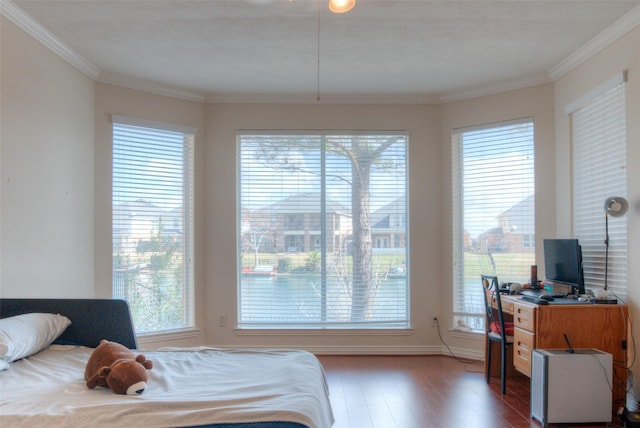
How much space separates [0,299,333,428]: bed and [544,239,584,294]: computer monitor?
220cm

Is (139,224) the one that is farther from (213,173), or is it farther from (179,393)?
(179,393)

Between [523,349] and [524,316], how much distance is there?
252 millimetres

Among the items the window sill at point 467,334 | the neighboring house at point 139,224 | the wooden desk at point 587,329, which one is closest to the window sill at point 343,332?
the window sill at point 467,334

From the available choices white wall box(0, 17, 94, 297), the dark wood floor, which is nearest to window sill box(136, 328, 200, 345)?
white wall box(0, 17, 94, 297)

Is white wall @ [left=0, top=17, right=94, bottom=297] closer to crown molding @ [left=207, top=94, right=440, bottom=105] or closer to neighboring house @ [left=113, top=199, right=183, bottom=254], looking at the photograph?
neighboring house @ [left=113, top=199, right=183, bottom=254]

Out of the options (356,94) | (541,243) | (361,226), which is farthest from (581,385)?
(356,94)

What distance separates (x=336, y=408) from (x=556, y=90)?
10.9ft

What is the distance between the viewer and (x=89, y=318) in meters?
2.75

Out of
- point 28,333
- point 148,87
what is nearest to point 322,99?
point 148,87

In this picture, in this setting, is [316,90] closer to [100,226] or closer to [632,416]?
[100,226]

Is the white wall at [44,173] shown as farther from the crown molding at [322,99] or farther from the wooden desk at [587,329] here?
the wooden desk at [587,329]

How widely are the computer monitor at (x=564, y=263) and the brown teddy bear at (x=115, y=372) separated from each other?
9.95 feet

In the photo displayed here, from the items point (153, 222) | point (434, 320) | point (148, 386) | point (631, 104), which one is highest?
point (631, 104)

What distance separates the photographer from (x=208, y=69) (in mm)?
4000
